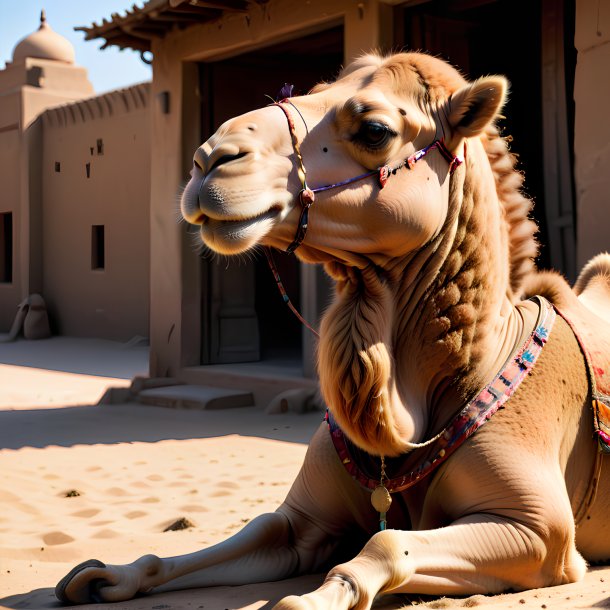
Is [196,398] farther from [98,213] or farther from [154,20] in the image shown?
[98,213]

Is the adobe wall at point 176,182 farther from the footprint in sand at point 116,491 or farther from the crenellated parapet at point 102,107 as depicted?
the crenellated parapet at point 102,107

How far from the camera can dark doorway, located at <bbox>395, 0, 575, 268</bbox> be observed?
908cm

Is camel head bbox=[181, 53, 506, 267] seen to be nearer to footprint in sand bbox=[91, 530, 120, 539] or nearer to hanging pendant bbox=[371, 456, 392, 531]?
hanging pendant bbox=[371, 456, 392, 531]

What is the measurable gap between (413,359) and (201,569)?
3.18ft

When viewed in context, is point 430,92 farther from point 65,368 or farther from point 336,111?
point 65,368

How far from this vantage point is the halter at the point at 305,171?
9.36 feet

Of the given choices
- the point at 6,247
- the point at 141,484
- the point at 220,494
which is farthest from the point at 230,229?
the point at 6,247

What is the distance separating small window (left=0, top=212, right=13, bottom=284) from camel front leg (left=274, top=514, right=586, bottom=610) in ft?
69.7

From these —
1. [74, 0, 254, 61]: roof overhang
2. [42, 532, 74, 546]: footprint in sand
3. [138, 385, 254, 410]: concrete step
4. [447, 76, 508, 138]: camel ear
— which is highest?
[74, 0, 254, 61]: roof overhang

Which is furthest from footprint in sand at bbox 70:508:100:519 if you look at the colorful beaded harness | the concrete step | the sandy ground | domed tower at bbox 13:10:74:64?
domed tower at bbox 13:10:74:64

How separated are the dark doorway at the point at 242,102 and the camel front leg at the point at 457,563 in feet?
27.4

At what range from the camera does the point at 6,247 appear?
23.0m

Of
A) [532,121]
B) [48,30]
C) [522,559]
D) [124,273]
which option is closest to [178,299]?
[532,121]

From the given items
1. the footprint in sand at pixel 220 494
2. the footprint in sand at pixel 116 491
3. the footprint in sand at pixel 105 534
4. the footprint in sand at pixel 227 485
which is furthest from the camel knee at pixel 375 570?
the footprint in sand at pixel 116 491
